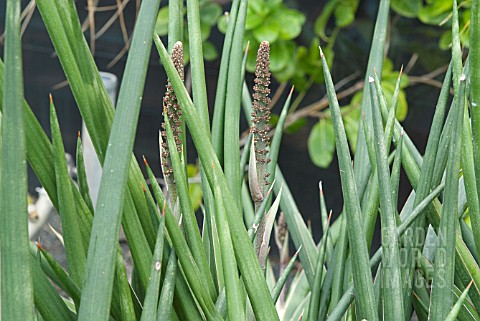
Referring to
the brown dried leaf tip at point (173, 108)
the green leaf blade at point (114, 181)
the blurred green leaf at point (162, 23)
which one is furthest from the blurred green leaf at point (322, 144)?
the green leaf blade at point (114, 181)

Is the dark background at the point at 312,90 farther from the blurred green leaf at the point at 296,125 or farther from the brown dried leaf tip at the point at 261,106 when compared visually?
the brown dried leaf tip at the point at 261,106

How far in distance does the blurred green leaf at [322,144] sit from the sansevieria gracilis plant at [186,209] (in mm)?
1006

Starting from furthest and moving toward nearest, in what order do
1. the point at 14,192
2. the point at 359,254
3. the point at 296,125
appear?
the point at 296,125
the point at 359,254
the point at 14,192

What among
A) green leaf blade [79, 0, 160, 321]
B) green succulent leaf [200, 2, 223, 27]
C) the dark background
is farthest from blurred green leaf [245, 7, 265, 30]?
green leaf blade [79, 0, 160, 321]

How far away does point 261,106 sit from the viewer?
1.55 feet

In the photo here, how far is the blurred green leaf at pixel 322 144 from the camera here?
158 cm

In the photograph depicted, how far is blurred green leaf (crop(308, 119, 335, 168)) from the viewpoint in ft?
5.17

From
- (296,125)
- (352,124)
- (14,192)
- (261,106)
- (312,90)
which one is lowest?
(14,192)

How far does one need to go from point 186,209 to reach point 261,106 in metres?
0.08

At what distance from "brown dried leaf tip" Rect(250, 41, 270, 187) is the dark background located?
1239 mm

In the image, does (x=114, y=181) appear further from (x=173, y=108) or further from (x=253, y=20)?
(x=253, y=20)

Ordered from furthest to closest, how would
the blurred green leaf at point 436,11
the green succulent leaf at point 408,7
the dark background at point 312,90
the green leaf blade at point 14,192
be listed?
the dark background at point 312,90
the green succulent leaf at point 408,7
the blurred green leaf at point 436,11
the green leaf blade at point 14,192

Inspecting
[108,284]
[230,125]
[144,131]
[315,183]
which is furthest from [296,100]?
[108,284]

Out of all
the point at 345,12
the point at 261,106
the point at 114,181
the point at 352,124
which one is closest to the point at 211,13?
the point at 345,12
